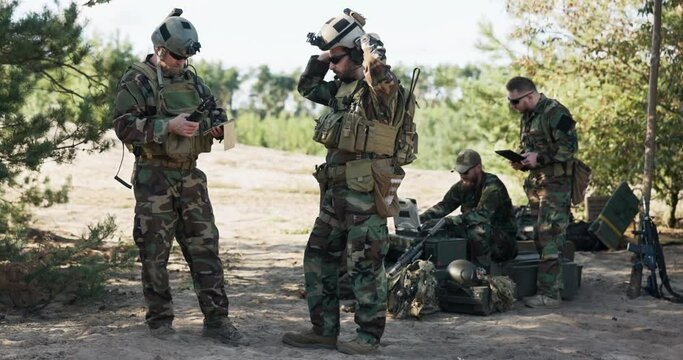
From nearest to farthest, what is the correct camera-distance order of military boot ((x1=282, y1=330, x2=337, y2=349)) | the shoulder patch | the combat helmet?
the combat helmet < military boot ((x1=282, y1=330, x2=337, y2=349)) < the shoulder patch

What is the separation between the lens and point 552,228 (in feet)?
27.3

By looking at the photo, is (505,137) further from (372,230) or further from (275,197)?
(372,230)

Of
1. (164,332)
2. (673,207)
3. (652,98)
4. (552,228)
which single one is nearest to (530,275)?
(552,228)

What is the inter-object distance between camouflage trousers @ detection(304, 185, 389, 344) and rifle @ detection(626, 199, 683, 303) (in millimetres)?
3313

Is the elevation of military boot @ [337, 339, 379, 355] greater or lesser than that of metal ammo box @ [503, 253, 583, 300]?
lesser

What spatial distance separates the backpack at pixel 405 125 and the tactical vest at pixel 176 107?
115 cm

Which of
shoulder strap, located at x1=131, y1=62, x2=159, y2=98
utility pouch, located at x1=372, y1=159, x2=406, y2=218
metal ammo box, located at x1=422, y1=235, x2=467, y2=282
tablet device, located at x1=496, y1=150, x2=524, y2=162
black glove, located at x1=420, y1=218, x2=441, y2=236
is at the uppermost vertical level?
shoulder strap, located at x1=131, y1=62, x2=159, y2=98

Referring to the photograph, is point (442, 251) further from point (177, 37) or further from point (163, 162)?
point (177, 37)

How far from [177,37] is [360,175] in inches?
52.6

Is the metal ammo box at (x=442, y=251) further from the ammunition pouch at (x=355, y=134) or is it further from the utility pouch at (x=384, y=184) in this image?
the ammunition pouch at (x=355, y=134)

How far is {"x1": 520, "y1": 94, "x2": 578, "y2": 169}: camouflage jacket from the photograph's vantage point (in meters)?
8.23

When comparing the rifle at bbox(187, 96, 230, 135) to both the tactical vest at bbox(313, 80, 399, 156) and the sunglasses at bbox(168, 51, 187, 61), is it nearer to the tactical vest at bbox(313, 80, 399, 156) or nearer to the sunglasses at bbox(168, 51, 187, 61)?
the sunglasses at bbox(168, 51, 187, 61)

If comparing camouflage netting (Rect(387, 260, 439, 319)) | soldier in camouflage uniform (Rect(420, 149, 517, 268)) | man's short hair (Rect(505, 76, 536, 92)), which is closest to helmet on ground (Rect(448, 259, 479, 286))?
camouflage netting (Rect(387, 260, 439, 319))

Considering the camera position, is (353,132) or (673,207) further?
(673,207)
